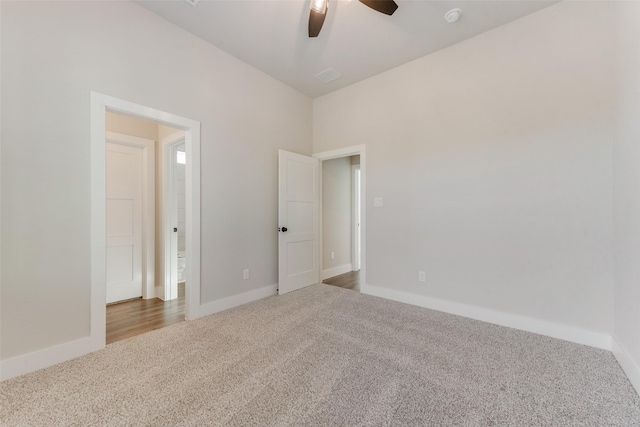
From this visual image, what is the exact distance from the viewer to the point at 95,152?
1.97m

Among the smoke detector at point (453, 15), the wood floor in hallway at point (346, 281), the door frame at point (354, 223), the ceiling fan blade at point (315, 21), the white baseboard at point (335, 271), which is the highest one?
the smoke detector at point (453, 15)

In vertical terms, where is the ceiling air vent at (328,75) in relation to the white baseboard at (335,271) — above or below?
above

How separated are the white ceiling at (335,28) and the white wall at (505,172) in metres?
0.22

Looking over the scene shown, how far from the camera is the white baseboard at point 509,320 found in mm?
2021

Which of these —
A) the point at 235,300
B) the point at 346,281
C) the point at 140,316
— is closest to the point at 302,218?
the point at 346,281

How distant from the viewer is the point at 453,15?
227 cm

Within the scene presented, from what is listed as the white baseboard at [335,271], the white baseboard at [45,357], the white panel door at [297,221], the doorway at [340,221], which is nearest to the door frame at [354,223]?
the doorway at [340,221]

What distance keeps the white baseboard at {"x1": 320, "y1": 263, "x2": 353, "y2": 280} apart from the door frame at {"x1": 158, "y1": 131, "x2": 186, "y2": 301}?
2.21 meters

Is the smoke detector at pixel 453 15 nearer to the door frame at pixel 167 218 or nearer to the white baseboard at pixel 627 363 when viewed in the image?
the white baseboard at pixel 627 363

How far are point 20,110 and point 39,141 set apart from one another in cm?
21

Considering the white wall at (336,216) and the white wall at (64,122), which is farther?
the white wall at (336,216)

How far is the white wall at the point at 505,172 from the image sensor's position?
2.04 metres

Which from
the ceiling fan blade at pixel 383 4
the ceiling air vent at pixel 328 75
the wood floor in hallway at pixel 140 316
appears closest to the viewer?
the ceiling fan blade at pixel 383 4

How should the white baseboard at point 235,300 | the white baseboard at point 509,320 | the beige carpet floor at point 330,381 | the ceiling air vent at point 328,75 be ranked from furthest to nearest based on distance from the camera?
the ceiling air vent at point 328,75
the white baseboard at point 235,300
the white baseboard at point 509,320
the beige carpet floor at point 330,381
